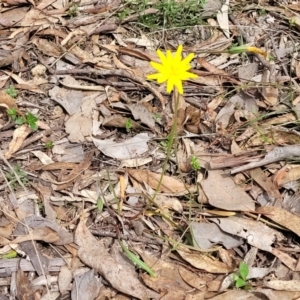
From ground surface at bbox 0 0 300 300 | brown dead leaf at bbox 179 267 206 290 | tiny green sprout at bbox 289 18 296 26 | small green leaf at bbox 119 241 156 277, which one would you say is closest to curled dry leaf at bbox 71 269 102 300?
ground surface at bbox 0 0 300 300

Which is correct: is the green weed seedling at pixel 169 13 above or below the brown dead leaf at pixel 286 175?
above

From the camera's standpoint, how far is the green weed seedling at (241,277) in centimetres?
237

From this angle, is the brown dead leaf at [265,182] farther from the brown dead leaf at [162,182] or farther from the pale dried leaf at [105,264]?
the pale dried leaf at [105,264]

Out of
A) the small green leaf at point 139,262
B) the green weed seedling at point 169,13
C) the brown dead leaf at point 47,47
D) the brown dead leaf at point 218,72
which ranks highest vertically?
the green weed seedling at point 169,13

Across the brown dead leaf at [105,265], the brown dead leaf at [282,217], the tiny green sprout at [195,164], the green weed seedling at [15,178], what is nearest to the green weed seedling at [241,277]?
the brown dead leaf at [282,217]

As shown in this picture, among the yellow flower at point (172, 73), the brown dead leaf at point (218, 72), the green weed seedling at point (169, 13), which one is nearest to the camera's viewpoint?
the yellow flower at point (172, 73)

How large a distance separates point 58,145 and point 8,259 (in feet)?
2.00

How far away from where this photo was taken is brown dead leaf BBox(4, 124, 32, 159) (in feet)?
9.02

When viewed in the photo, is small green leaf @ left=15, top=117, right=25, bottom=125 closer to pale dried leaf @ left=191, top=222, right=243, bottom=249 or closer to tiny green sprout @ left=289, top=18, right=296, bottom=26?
pale dried leaf @ left=191, top=222, right=243, bottom=249

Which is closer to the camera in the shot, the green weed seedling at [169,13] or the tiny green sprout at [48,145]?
the tiny green sprout at [48,145]

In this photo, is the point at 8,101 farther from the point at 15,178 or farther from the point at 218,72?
the point at 218,72

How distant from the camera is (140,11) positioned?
127 inches

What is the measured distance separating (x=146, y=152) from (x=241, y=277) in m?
0.75

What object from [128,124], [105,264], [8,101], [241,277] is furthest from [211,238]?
[8,101]
